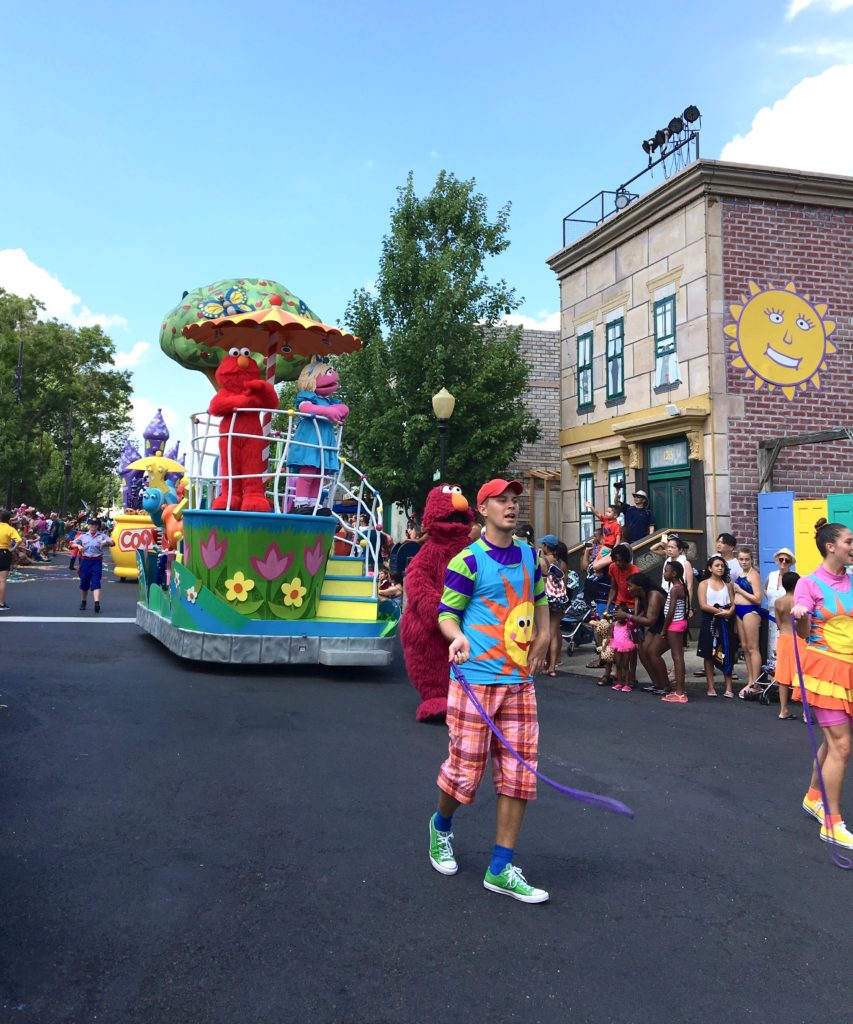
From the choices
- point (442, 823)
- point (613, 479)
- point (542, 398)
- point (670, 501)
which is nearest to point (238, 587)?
point (442, 823)

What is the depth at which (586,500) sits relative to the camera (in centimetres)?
1756

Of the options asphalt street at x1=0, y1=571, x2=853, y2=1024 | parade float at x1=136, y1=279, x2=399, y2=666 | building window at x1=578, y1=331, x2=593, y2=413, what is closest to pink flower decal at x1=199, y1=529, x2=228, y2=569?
parade float at x1=136, y1=279, x2=399, y2=666

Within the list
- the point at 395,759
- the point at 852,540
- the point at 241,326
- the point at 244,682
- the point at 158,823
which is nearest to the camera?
the point at 158,823

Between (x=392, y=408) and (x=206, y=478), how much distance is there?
989 cm

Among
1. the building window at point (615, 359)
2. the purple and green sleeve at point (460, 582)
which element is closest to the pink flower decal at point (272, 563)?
the purple and green sleeve at point (460, 582)

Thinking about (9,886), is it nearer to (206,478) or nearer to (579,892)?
(579,892)

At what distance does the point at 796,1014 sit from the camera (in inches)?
110

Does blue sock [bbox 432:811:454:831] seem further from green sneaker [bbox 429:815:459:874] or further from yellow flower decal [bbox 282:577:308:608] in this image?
yellow flower decal [bbox 282:577:308:608]

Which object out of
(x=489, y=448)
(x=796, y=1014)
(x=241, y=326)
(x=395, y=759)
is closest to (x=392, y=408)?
(x=489, y=448)

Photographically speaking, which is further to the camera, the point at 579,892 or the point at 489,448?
the point at 489,448

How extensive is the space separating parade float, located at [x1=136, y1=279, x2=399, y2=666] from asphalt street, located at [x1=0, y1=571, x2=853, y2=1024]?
1.81 meters

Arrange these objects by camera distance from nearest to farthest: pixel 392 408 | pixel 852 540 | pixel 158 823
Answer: pixel 158 823 < pixel 852 540 < pixel 392 408

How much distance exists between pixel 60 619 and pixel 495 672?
35.6 ft

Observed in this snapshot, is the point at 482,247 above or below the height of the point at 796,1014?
above
